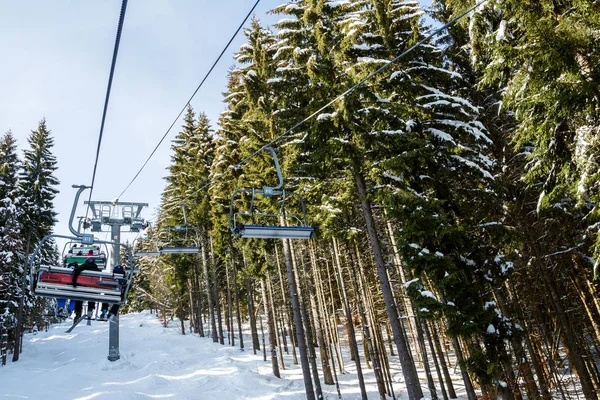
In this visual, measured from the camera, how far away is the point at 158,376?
59.0 ft

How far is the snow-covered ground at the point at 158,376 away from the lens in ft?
50.5

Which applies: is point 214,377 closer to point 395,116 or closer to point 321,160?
point 321,160

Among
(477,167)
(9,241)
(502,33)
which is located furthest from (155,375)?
(502,33)

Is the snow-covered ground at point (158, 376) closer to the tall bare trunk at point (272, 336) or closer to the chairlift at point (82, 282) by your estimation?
the tall bare trunk at point (272, 336)

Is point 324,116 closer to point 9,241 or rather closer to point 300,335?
point 300,335

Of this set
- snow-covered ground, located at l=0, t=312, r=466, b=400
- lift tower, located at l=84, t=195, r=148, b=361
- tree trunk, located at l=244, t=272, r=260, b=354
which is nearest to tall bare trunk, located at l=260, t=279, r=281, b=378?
snow-covered ground, located at l=0, t=312, r=466, b=400

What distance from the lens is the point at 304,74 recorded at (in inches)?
507

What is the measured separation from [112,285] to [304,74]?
9.28 m

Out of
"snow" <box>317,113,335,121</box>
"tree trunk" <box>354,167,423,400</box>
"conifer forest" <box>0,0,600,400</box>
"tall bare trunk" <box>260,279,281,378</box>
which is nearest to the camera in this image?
"conifer forest" <box>0,0,600,400</box>

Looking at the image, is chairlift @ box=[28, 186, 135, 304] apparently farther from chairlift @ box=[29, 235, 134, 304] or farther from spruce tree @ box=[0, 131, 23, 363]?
spruce tree @ box=[0, 131, 23, 363]

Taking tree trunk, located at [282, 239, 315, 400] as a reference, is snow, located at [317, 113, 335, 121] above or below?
above

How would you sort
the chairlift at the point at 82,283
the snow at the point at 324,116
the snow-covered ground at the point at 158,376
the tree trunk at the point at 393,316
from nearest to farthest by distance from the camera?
the chairlift at the point at 82,283 < the tree trunk at the point at 393,316 < the snow at the point at 324,116 < the snow-covered ground at the point at 158,376

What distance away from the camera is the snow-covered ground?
15.4 metres

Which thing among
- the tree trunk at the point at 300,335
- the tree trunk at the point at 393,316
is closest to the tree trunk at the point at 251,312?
the tree trunk at the point at 300,335
